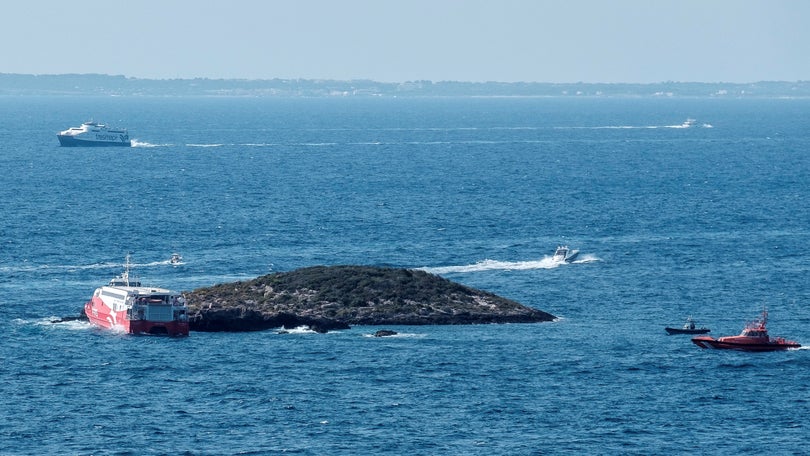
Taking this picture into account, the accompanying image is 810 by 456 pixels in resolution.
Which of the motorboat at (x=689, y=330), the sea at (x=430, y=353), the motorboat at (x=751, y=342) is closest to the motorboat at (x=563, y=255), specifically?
the sea at (x=430, y=353)

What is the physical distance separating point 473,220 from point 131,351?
7144cm

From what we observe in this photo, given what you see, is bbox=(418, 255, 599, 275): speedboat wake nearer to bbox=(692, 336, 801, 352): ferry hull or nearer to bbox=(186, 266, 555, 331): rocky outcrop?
bbox=(186, 266, 555, 331): rocky outcrop

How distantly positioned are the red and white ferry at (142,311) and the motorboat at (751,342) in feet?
107

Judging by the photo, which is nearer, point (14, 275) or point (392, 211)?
point (14, 275)

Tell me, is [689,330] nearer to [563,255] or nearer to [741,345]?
[741,345]

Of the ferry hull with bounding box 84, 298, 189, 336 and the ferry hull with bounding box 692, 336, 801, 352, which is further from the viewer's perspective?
the ferry hull with bounding box 84, 298, 189, 336

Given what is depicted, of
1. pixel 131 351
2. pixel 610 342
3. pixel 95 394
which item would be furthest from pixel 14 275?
pixel 610 342

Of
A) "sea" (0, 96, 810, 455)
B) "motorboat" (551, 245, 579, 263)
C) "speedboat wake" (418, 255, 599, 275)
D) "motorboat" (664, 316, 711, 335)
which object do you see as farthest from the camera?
"motorboat" (551, 245, 579, 263)

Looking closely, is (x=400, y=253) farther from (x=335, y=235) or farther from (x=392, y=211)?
(x=392, y=211)

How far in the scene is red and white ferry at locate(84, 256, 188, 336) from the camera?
9950cm

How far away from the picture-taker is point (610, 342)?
98.2m

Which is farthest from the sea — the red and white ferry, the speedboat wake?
the red and white ferry

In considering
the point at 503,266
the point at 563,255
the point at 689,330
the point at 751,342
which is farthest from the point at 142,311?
the point at 563,255

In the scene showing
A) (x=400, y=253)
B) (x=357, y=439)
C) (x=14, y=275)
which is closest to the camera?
(x=357, y=439)
